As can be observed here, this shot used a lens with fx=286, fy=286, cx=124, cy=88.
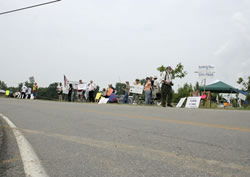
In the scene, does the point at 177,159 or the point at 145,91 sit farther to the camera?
the point at 145,91

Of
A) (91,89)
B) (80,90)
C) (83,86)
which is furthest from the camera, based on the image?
(80,90)

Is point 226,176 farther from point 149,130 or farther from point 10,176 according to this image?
point 149,130

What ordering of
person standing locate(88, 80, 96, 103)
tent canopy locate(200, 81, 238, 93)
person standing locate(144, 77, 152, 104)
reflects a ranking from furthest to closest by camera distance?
tent canopy locate(200, 81, 238, 93) → person standing locate(88, 80, 96, 103) → person standing locate(144, 77, 152, 104)

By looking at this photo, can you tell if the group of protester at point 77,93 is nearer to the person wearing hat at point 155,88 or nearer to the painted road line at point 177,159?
the person wearing hat at point 155,88

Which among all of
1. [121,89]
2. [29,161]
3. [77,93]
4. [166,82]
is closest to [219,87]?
[121,89]

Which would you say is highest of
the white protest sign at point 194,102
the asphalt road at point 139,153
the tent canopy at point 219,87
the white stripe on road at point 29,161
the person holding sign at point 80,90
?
the tent canopy at point 219,87

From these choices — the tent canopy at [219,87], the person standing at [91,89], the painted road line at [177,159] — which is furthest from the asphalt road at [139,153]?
the tent canopy at [219,87]

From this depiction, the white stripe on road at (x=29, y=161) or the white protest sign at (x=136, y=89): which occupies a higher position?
the white protest sign at (x=136, y=89)

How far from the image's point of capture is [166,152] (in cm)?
356

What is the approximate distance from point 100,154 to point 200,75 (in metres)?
13.7

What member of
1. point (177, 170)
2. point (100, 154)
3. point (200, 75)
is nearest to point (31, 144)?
point (100, 154)

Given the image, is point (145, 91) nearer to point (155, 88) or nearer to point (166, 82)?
point (155, 88)

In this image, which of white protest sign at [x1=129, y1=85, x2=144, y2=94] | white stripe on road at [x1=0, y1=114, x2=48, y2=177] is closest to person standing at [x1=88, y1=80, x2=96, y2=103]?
white protest sign at [x1=129, y1=85, x2=144, y2=94]

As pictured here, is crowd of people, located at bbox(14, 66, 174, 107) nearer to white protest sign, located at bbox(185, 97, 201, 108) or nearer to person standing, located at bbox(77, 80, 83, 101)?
person standing, located at bbox(77, 80, 83, 101)
